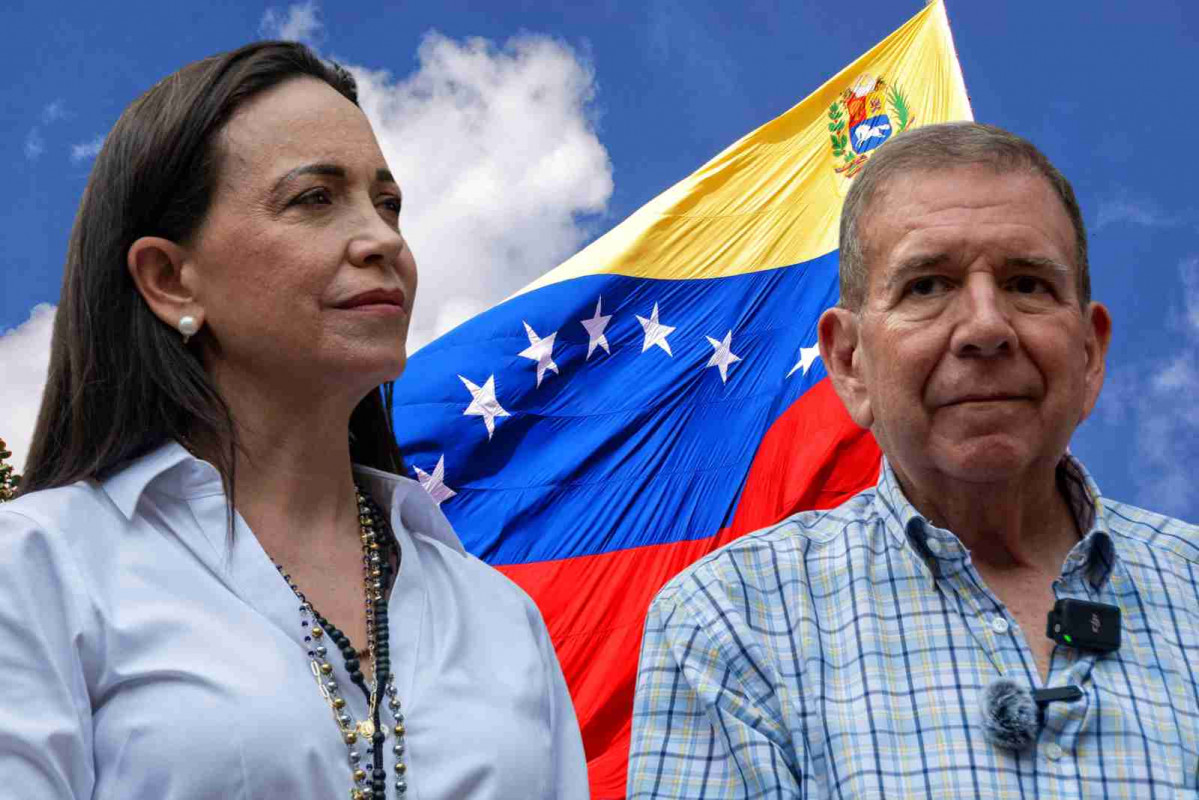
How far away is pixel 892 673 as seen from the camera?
2.30 m

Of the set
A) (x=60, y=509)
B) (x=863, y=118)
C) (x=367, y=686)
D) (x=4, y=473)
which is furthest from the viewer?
(x=863, y=118)

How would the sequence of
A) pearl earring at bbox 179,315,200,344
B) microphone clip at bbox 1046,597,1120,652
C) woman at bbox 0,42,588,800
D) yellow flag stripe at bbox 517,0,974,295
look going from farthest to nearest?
yellow flag stripe at bbox 517,0,974,295 < pearl earring at bbox 179,315,200,344 < microphone clip at bbox 1046,597,1120,652 < woman at bbox 0,42,588,800

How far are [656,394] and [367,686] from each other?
5149 mm

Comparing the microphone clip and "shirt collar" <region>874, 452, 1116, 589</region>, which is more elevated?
"shirt collar" <region>874, 452, 1116, 589</region>

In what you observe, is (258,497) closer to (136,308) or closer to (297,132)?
(136,308)

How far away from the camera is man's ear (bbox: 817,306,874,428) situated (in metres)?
2.67

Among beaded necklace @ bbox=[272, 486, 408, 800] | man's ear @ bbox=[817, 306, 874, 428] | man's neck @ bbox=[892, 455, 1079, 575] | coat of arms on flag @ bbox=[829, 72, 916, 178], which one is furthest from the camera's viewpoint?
coat of arms on flag @ bbox=[829, 72, 916, 178]

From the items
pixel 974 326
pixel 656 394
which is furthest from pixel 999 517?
pixel 656 394

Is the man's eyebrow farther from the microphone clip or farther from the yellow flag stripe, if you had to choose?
the yellow flag stripe

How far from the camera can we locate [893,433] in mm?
2557

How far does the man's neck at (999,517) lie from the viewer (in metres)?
2.55

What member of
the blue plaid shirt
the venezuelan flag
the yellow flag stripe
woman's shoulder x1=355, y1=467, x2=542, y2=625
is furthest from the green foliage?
the blue plaid shirt

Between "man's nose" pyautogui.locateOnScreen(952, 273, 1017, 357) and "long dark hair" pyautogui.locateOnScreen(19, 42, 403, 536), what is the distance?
4.42 ft

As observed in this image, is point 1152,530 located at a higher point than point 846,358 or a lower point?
lower
